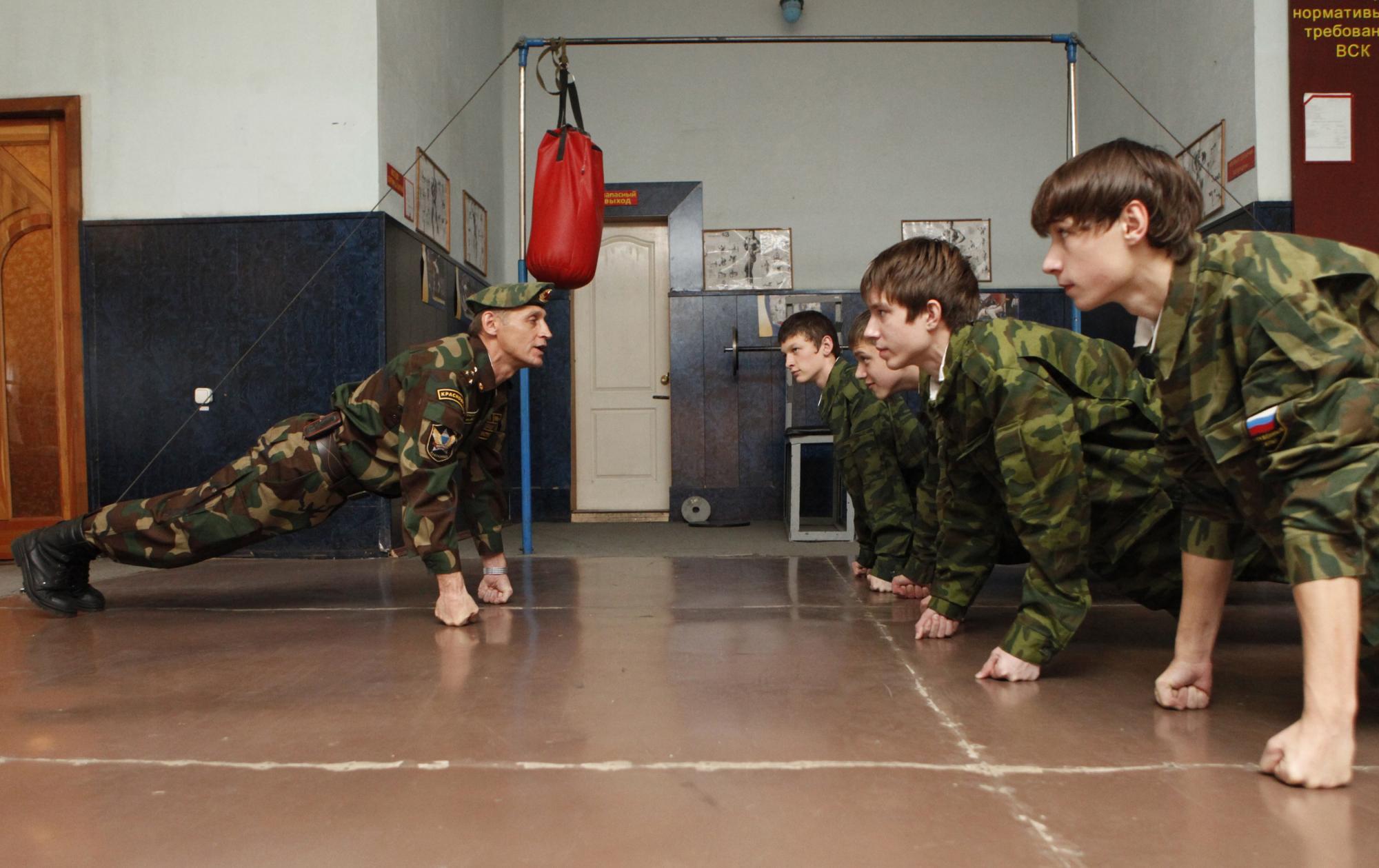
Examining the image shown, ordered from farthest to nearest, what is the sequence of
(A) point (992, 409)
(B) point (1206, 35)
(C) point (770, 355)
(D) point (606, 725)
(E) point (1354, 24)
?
(C) point (770, 355), (B) point (1206, 35), (E) point (1354, 24), (A) point (992, 409), (D) point (606, 725)

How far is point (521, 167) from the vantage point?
403 cm

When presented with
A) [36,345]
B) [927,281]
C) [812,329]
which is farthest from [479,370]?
[36,345]

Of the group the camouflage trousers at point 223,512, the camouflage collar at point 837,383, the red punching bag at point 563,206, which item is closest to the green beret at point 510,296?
the camouflage trousers at point 223,512

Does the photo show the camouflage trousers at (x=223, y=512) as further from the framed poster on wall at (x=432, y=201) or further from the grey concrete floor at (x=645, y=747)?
the framed poster on wall at (x=432, y=201)

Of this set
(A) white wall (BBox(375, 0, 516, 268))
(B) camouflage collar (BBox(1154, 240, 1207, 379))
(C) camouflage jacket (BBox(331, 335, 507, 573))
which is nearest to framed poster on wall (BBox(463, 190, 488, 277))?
(A) white wall (BBox(375, 0, 516, 268))

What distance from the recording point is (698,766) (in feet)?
4.19

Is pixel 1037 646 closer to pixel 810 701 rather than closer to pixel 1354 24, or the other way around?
pixel 810 701

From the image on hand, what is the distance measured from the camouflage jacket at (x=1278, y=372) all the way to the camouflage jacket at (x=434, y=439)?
1.59 meters

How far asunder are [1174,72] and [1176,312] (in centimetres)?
400

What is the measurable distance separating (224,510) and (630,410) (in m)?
3.91

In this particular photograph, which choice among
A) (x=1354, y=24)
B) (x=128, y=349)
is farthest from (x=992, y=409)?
(x=128, y=349)

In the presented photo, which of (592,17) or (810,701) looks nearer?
(810,701)

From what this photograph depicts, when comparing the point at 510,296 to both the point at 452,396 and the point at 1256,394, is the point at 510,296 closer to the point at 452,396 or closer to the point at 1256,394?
the point at 452,396

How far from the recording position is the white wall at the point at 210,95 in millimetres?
3824
